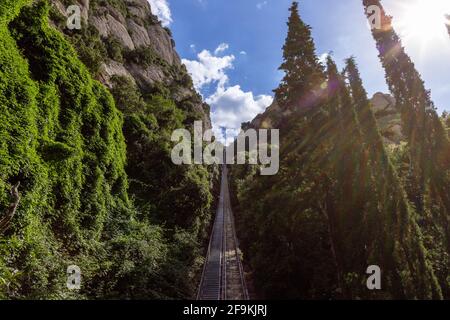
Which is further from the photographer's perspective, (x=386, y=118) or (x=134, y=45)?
(x=386, y=118)

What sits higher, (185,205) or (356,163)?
(356,163)

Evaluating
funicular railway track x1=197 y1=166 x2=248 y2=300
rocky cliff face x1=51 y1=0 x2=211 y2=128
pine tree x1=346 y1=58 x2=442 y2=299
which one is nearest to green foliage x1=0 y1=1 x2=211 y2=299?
funicular railway track x1=197 y1=166 x2=248 y2=300

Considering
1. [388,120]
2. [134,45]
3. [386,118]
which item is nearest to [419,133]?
[388,120]

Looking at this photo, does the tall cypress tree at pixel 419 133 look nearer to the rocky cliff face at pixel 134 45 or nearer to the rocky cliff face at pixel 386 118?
the rocky cliff face at pixel 386 118

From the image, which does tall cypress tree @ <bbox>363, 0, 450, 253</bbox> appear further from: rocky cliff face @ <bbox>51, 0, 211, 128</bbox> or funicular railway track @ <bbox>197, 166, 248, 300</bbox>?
rocky cliff face @ <bbox>51, 0, 211, 128</bbox>

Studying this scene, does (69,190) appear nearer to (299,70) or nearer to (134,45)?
(299,70)

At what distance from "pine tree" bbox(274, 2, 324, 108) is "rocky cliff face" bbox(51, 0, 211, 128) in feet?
53.8

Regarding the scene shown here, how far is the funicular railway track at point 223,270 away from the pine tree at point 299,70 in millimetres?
12518

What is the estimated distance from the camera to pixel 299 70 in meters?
19.2

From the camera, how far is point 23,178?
11180 mm

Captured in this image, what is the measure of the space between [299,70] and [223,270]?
1560cm
